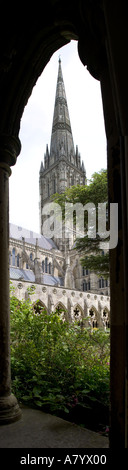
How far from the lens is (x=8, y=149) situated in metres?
2.79

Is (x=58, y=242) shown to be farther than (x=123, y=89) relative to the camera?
Yes

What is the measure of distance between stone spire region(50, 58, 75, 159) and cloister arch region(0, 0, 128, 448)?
180ft

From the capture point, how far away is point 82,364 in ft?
10.9

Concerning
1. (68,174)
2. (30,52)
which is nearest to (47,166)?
(68,174)

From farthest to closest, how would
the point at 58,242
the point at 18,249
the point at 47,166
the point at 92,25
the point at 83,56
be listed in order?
the point at 47,166 → the point at 58,242 → the point at 18,249 → the point at 83,56 → the point at 92,25

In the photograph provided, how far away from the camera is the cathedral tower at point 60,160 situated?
54031 mm

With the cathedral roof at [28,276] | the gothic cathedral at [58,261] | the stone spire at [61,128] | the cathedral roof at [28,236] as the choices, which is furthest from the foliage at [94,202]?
the stone spire at [61,128]

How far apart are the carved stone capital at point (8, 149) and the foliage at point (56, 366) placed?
2031 millimetres

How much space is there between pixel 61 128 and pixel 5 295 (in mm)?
59962

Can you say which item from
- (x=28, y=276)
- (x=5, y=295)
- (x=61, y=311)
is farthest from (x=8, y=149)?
(x=28, y=276)

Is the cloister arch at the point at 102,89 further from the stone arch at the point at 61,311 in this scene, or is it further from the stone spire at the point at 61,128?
the stone spire at the point at 61,128

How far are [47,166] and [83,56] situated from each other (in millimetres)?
57393

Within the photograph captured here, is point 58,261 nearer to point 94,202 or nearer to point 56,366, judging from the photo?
point 94,202

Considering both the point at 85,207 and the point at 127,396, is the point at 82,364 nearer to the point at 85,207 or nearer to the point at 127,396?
the point at 127,396
